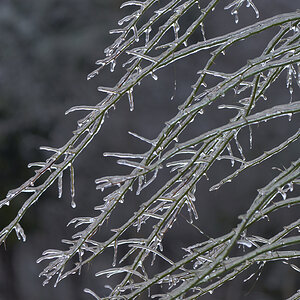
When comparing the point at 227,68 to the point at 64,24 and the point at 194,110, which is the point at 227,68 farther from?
the point at 194,110

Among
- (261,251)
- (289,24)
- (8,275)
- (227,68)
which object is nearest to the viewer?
(261,251)

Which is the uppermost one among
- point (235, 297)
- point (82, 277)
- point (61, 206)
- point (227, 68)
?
point (227, 68)

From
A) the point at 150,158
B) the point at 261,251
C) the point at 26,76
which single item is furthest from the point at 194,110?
the point at 26,76

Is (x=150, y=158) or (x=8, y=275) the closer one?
(x=150, y=158)

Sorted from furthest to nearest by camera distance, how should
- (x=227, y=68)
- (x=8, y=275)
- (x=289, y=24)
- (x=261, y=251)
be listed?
(x=8, y=275)
(x=227, y=68)
(x=289, y=24)
(x=261, y=251)

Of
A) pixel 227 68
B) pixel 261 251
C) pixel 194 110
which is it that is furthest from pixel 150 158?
pixel 227 68

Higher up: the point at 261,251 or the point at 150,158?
the point at 150,158
